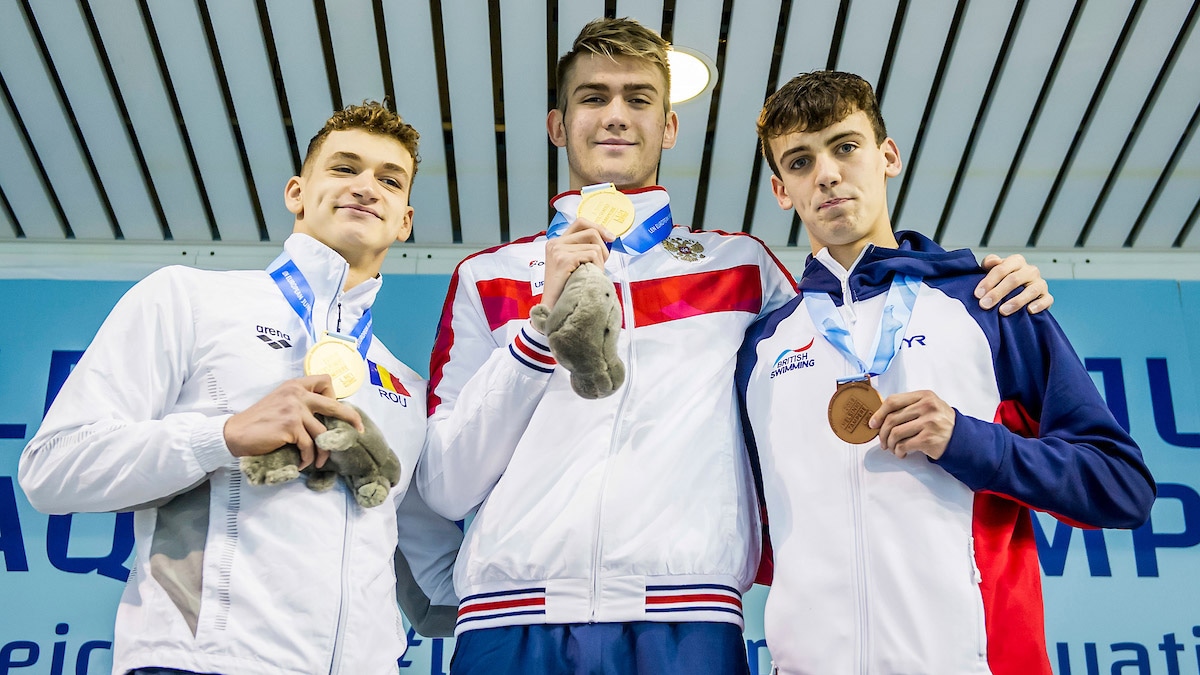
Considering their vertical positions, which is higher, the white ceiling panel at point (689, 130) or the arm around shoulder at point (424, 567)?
the white ceiling panel at point (689, 130)

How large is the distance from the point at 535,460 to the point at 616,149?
2.77 ft

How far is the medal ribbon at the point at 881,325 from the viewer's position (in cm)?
207

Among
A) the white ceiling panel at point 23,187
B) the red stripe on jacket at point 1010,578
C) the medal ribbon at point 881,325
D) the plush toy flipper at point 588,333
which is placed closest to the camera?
the red stripe on jacket at point 1010,578

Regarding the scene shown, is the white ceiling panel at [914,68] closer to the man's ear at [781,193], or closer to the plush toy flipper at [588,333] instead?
the man's ear at [781,193]

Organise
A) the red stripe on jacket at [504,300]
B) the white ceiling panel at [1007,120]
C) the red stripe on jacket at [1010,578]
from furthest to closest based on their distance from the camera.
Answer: the white ceiling panel at [1007,120] → the red stripe on jacket at [504,300] → the red stripe on jacket at [1010,578]

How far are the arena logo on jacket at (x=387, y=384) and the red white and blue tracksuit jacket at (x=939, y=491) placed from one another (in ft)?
2.72

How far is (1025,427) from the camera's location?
211 cm

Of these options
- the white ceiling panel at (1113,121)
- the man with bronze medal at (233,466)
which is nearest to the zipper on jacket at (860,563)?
the man with bronze medal at (233,466)

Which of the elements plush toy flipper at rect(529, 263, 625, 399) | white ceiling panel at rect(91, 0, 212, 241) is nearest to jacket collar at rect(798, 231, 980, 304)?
plush toy flipper at rect(529, 263, 625, 399)

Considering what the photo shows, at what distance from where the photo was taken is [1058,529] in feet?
12.6

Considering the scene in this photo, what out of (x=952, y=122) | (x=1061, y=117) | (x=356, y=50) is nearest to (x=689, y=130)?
(x=952, y=122)

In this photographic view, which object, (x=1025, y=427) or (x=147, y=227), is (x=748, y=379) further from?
(x=147, y=227)

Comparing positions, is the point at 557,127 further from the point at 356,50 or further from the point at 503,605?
the point at 503,605

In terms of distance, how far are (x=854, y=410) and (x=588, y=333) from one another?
0.51 metres
